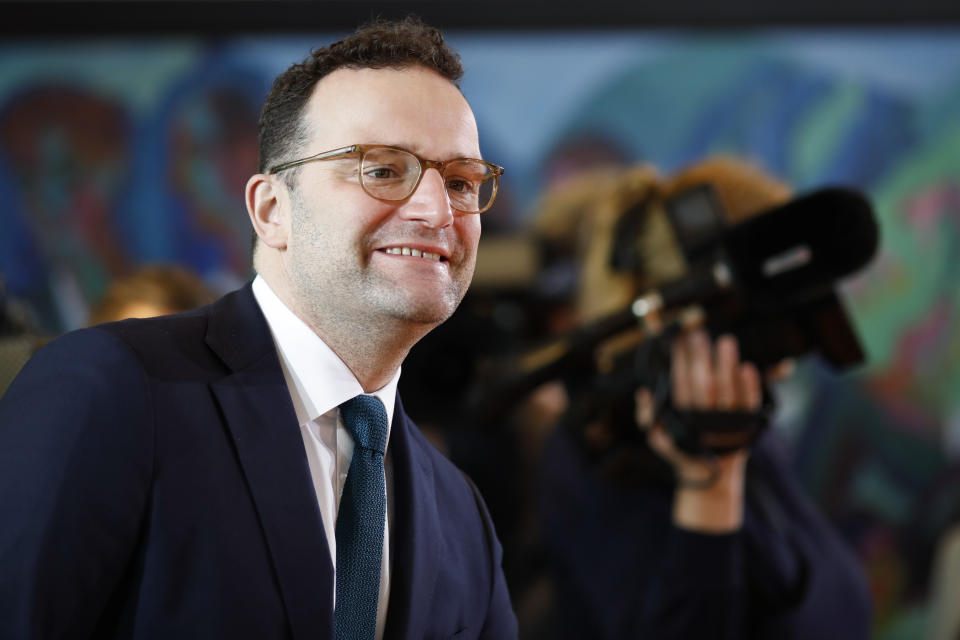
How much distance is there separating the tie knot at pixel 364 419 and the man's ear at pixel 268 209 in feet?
0.45

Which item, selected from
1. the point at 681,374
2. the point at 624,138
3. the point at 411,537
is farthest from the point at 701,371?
the point at 624,138

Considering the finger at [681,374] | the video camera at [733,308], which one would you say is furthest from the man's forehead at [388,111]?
the finger at [681,374]

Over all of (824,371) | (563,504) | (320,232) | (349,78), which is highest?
(349,78)

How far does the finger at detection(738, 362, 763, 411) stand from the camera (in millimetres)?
1363

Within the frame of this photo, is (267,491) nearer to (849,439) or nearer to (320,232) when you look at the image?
(320,232)

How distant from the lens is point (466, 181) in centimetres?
72

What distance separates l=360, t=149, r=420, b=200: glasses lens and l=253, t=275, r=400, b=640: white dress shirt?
127 mm

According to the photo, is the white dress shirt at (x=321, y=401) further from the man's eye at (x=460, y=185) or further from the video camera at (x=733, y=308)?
the video camera at (x=733, y=308)

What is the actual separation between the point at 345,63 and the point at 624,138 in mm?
2226

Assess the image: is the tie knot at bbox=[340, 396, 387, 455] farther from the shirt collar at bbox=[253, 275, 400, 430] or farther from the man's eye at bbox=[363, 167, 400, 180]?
the man's eye at bbox=[363, 167, 400, 180]

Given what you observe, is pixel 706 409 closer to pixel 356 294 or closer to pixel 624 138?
pixel 356 294

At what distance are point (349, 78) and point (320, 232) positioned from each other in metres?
0.12

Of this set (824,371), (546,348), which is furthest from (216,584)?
(824,371)

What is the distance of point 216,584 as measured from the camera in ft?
2.02
